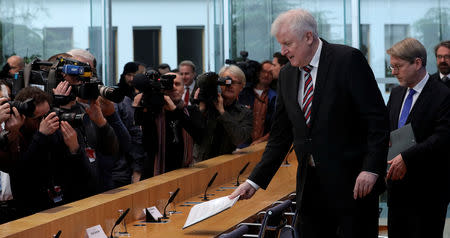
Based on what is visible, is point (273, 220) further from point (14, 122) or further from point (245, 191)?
point (14, 122)

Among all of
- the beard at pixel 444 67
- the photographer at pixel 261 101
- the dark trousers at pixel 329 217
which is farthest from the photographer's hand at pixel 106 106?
the photographer at pixel 261 101

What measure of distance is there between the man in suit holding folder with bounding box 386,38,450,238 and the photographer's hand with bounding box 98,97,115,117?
175cm

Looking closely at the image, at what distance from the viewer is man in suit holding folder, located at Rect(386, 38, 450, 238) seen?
13.4 ft

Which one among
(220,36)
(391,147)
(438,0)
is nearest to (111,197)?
(391,147)

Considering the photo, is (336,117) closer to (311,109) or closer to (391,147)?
(311,109)

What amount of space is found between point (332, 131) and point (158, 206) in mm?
1569

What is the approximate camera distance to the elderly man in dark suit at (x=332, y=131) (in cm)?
306

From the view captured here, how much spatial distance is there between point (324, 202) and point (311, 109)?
1.31 ft

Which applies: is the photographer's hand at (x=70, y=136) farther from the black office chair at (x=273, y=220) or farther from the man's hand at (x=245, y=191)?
the man's hand at (x=245, y=191)

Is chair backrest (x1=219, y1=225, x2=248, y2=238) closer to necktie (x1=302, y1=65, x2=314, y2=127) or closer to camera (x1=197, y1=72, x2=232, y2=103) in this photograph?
necktie (x1=302, y1=65, x2=314, y2=127)

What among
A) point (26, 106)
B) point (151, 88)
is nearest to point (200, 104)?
point (151, 88)

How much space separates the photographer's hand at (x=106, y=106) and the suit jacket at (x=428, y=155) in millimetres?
1802

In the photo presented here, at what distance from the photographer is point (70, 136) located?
382 centimetres

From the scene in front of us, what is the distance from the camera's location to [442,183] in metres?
4.18
